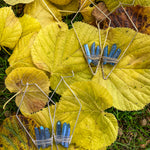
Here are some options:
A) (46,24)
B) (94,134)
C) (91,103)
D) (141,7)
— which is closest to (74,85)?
(91,103)

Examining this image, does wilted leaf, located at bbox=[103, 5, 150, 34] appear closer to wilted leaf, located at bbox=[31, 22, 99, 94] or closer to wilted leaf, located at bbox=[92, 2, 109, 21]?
wilted leaf, located at bbox=[92, 2, 109, 21]

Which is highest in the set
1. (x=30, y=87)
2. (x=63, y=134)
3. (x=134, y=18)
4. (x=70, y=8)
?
(x=70, y=8)

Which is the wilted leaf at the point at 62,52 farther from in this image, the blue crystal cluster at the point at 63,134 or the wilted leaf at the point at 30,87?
the blue crystal cluster at the point at 63,134

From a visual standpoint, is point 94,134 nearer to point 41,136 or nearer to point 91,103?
point 91,103

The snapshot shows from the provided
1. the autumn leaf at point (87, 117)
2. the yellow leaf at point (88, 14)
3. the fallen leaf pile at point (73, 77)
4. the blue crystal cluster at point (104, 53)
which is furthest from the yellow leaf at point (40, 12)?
the autumn leaf at point (87, 117)

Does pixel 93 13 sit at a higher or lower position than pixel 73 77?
higher

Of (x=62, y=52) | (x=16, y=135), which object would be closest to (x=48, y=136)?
(x=16, y=135)

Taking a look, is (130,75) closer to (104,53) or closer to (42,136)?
(104,53)
